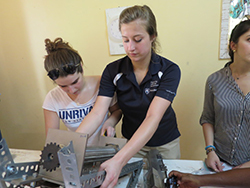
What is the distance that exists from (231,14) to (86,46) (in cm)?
128

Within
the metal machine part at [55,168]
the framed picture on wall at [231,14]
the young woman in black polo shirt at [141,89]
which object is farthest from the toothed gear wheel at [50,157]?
the framed picture on wall at [231,14]

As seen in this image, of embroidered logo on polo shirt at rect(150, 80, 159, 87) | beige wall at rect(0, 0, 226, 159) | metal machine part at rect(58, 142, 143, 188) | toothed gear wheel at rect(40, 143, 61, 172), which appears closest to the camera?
metal machine part at rect(58, 142, 143, 188)

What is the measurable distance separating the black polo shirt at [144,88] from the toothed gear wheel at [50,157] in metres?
0.49

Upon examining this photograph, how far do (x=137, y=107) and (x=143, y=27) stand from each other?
429 millimetres

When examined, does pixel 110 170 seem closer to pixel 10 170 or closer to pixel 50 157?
pixel 50 157

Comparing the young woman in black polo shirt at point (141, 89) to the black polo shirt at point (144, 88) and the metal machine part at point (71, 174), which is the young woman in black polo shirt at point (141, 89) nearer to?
the black polo shirt at point (144, 88)

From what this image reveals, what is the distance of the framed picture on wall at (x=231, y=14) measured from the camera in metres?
1.30

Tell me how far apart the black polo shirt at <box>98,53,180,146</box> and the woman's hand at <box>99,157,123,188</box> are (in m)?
0.39

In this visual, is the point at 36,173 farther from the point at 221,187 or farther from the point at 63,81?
the point at 221,187

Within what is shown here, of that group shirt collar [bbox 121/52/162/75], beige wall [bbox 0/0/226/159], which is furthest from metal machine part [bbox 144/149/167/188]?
beige wall [bbox 0/0/226/159]

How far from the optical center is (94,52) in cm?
Answer: 167

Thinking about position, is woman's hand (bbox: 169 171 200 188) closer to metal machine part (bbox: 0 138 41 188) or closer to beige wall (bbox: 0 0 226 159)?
metal machine part (bbox: 0 138 41 188)

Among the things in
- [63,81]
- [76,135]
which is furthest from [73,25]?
[76,135]

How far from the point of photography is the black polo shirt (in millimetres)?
896
